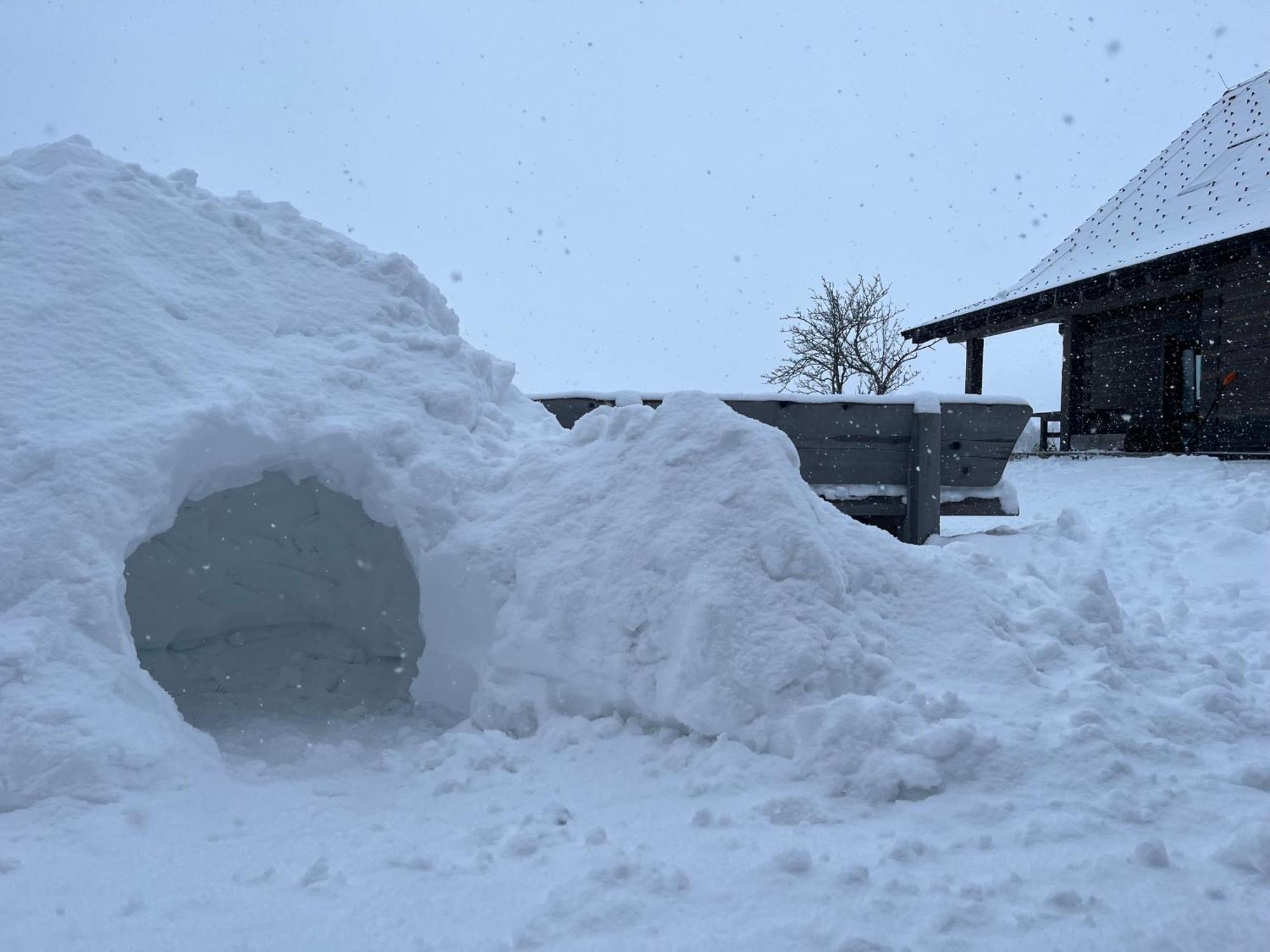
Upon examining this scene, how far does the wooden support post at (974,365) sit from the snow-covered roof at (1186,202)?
28.5 inches

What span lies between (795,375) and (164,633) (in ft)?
85.8

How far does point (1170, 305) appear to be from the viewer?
14.3m

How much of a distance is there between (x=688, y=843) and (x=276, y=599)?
337 cm

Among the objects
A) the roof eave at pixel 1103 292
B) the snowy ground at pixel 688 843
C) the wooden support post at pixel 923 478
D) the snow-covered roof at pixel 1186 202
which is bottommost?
the snowy ground at pixel 688 843

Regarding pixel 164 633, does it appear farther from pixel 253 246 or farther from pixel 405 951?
pixel 405 951

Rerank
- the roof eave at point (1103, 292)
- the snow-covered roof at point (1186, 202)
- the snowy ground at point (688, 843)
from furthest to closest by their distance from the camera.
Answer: the snow-covered roof at point (1186, 202)
the roof eave at point (1103, 292)
the snowy ground at point (688, 843)

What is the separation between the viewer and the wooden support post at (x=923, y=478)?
6410mm

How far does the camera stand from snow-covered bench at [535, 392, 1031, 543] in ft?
21.1

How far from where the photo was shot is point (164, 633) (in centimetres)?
459

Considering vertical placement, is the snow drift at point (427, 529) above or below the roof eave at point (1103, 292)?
below

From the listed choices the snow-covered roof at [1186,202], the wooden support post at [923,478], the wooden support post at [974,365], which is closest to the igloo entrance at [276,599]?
the wooden support post at [923,478]

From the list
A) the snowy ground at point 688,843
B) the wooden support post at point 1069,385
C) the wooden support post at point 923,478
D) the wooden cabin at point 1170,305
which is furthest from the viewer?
the wooden support post at point 1069,385

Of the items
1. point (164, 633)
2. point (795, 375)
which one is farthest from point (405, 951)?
point (795, 375)

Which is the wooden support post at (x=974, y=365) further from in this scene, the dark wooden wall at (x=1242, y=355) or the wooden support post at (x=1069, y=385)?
the dark wooden wall at (x=1242, y=355)
